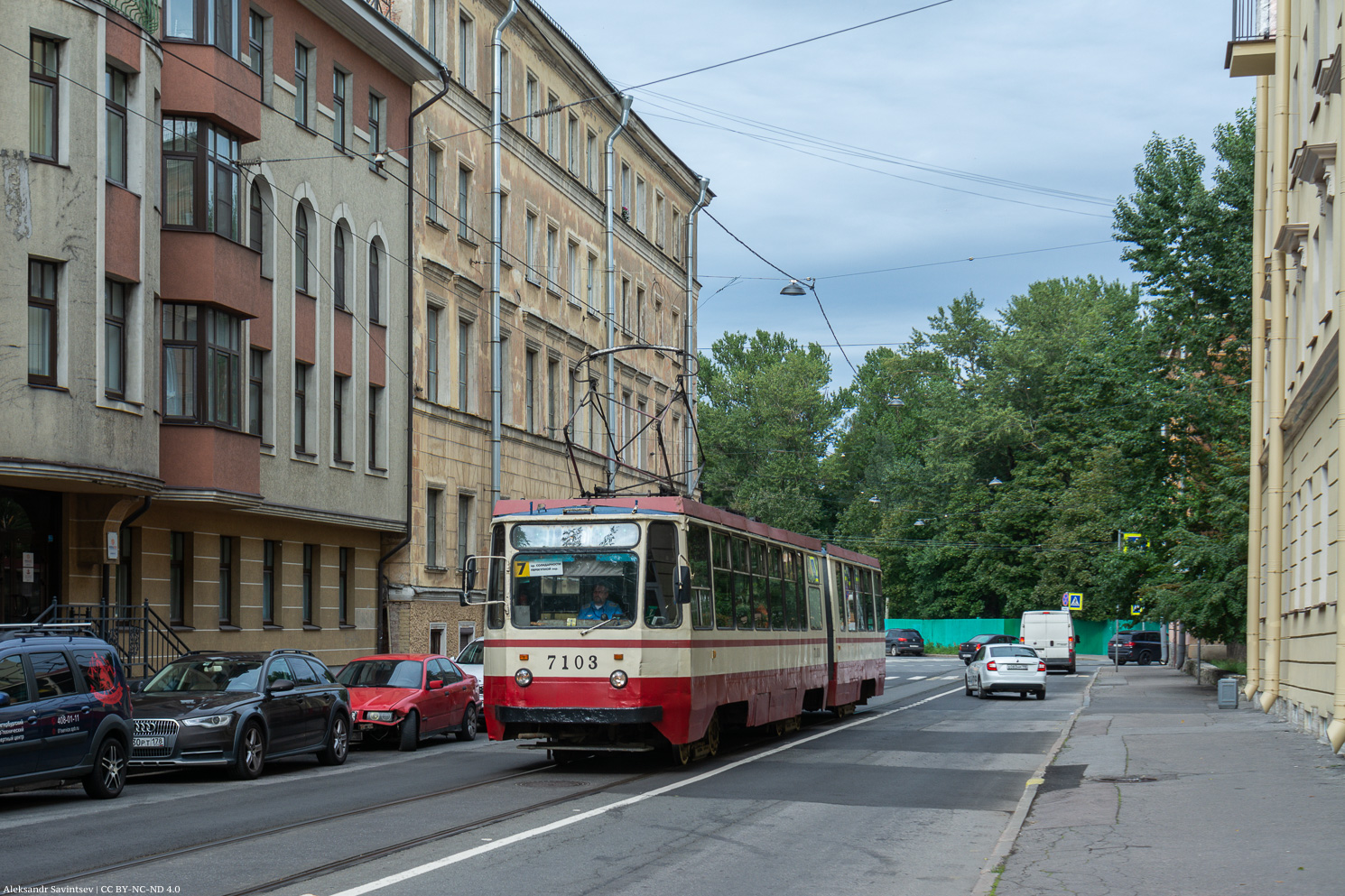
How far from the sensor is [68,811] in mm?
13391

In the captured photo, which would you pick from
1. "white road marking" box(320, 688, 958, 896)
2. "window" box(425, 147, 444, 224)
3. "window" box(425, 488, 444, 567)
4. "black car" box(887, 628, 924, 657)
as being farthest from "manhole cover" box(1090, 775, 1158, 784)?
"black car" box(887, 628, 924, 657)

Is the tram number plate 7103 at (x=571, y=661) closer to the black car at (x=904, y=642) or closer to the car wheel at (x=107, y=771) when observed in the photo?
the car wheel at (x=107, y=771)

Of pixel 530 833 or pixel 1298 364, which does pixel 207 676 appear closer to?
pixel 530 833

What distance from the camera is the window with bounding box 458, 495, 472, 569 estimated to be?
35875 millimetres

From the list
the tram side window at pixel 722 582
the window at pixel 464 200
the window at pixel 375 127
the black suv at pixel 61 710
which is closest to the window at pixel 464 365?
the window at pixel 464 200

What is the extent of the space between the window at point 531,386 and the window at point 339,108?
35.4 ft

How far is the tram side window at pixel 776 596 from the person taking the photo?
2097cm

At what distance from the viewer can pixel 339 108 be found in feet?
99.3

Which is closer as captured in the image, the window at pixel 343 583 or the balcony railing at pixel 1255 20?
the balcony railing at pixel 1255 20

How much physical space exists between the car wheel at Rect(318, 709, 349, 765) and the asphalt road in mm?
227

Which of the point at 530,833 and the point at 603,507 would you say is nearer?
the point at 530,833

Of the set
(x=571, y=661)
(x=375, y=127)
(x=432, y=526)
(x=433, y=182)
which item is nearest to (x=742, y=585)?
(x=571, y=661)

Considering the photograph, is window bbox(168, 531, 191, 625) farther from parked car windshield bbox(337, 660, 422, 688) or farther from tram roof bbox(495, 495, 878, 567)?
tram roof bbox(495, 495, 878, 567)

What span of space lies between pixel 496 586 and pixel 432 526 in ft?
59.3
